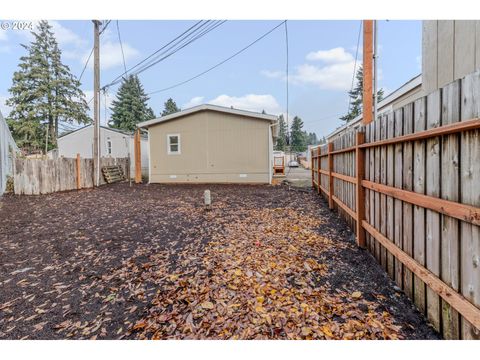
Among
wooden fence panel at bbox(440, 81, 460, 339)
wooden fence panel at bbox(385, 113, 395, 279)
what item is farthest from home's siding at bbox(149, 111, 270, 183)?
wooden fence panel at bbox(440, 81, 460, 339)

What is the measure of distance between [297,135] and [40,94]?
47185 millimetres

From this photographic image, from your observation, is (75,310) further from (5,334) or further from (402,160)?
(402,160)

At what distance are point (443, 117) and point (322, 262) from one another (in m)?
2.00

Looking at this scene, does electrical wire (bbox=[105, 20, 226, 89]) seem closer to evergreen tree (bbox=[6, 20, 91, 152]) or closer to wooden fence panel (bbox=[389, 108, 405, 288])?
wooden fence panel (bbox=[389, 108, 405, 288])

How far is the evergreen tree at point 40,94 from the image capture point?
24469 mm

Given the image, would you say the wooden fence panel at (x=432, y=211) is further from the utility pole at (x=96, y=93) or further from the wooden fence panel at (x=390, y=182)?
the utility pole at (x=96, y=93)

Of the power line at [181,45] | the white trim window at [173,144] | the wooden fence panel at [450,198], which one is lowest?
the wooden fence panel at [450,198]

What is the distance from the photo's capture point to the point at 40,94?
2522 cm

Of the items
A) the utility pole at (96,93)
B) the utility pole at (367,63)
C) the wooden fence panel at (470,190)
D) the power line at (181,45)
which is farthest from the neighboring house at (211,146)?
the wooden fence panel at (470,190)

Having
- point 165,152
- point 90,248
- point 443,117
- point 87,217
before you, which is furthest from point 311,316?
point 165,152

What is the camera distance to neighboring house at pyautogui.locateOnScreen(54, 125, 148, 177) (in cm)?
1981

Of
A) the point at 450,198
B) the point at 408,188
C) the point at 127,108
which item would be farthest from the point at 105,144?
the point at 450,198

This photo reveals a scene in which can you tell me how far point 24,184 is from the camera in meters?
8.84

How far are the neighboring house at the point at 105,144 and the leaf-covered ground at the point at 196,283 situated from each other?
1516 cm
